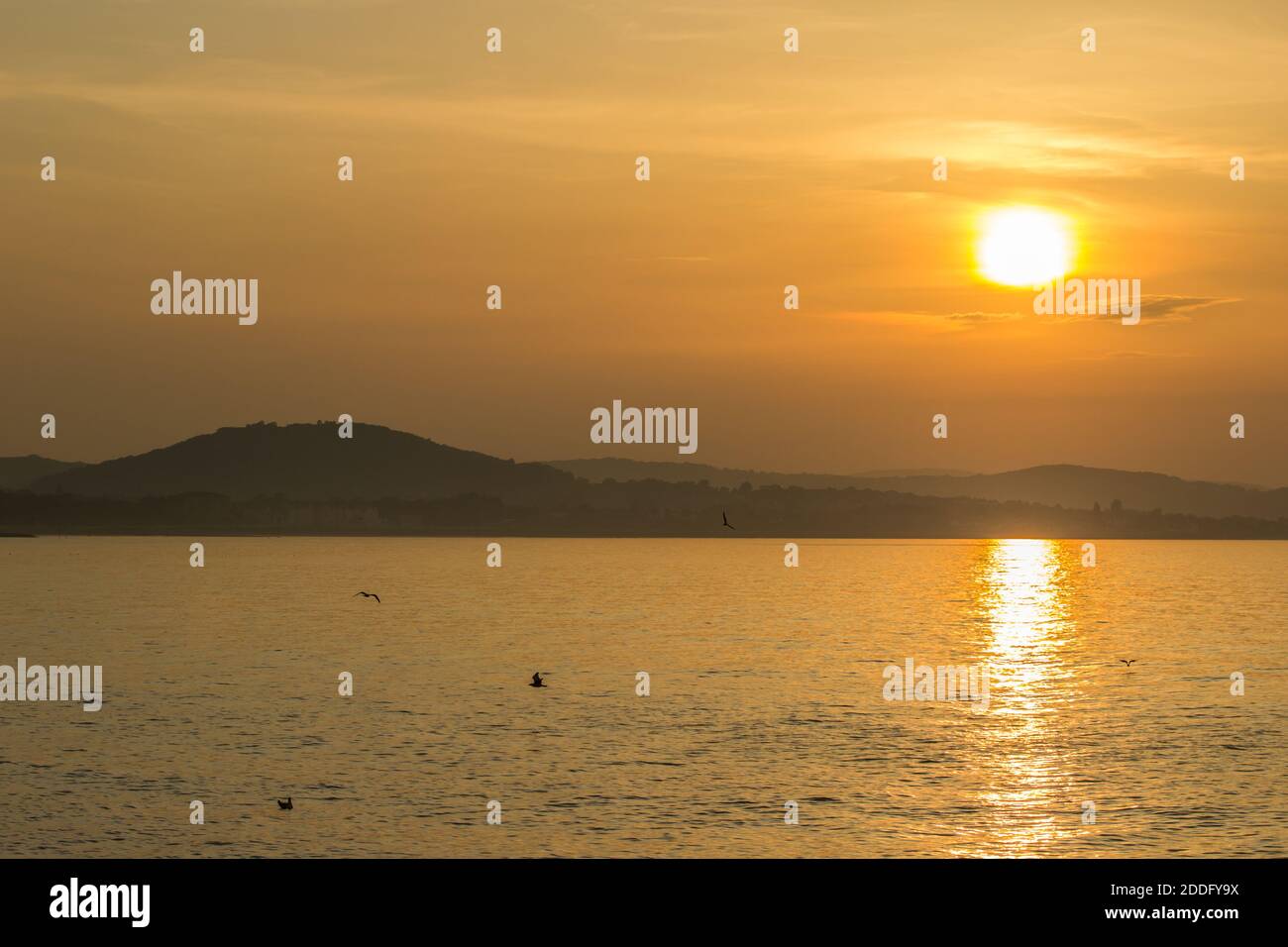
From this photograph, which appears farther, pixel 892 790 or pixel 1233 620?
pixel 1233 620

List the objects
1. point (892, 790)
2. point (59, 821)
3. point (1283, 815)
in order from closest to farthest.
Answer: point (59, 821) → point (1283, 815) → point (892, 790)

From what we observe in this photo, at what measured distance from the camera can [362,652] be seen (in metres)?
122

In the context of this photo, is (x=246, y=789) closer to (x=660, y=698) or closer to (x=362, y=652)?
(x=660, y=698)

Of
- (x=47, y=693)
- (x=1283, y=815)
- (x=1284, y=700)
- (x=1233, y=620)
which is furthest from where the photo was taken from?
(x=1233, y=620)

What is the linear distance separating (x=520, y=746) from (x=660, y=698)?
24.2m

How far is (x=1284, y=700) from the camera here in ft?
308
